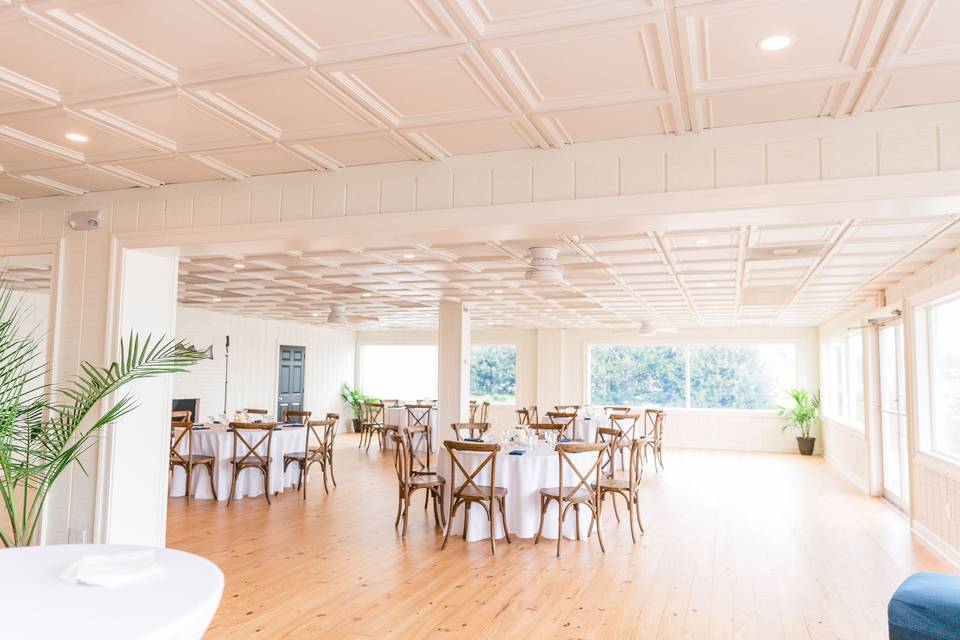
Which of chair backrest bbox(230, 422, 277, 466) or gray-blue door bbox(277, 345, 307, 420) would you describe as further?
gray-blue door bbox(277, 345, 307, 420)

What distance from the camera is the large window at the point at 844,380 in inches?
384

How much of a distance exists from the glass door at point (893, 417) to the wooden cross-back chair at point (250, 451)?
703 centimetres

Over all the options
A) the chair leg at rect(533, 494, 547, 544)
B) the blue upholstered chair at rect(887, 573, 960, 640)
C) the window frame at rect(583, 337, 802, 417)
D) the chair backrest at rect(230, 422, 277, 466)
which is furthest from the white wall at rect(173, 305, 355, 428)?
the blue upholstered chair at rect(887, 573, 960, 640)

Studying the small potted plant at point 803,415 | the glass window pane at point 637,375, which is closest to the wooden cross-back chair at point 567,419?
the glass window pane at point 637,375

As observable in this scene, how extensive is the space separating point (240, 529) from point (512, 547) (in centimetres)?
251

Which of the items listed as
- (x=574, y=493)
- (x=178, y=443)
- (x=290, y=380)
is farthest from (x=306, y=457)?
(x=290, y=380)

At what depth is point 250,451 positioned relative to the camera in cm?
731

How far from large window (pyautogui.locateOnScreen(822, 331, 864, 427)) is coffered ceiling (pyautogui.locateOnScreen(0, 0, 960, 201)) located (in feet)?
25.9

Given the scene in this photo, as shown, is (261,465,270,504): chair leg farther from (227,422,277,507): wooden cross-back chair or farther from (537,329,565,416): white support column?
(537,329,565,416): white support column

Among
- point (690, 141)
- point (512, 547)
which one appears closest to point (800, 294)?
point (512, 547)

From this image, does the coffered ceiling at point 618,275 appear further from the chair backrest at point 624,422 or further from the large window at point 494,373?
the large window at point 494,373

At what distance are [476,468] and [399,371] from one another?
35.8 ft

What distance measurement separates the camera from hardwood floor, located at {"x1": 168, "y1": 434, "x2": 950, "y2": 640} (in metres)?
3.84

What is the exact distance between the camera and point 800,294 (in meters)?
8.05
